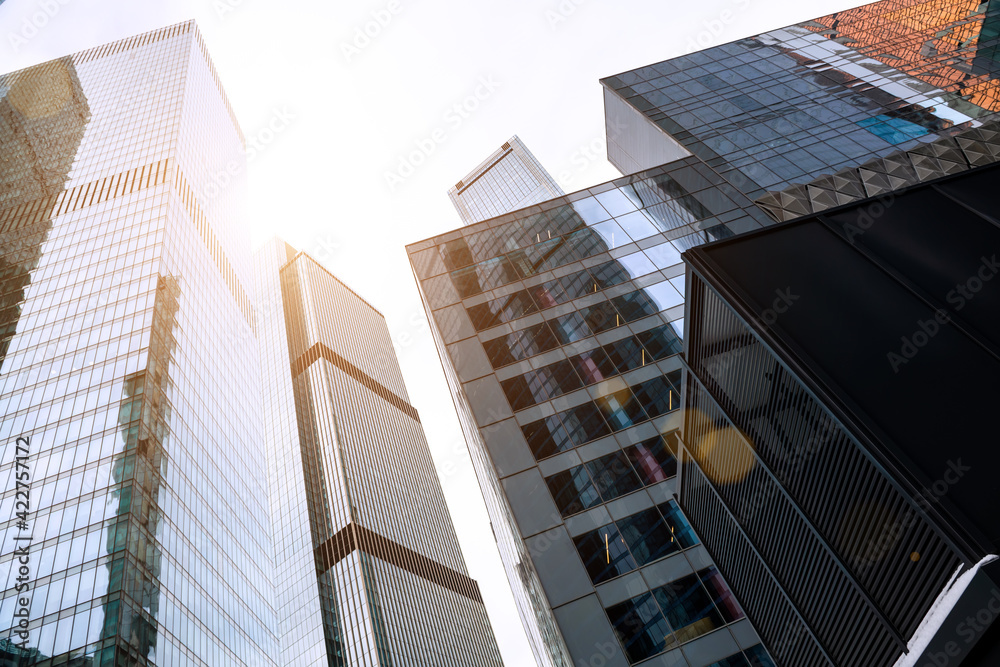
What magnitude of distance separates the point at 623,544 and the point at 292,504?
133m

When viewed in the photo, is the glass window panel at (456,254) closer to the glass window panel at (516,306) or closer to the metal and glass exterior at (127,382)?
the glass window panel at (516,306)

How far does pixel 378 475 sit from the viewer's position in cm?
15038

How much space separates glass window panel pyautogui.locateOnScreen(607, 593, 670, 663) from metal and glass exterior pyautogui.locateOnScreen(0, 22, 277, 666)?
147ft

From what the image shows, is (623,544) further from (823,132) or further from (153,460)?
(153,460)

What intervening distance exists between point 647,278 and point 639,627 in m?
15.5

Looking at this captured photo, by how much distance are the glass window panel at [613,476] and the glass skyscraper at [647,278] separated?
80 mm

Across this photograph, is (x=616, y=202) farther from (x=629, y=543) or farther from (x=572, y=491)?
(x=629, y=543)

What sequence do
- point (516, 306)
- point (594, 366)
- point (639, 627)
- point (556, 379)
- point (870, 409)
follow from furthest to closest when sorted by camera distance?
1. point (516, 306)
2. point (594, 366)
3. point (556, 379)
4. point (639, 627)
5. point (870, 409)

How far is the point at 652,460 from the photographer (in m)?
24.1

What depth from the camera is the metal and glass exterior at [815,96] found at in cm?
3791

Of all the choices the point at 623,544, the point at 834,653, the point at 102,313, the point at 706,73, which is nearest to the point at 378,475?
the point at 102,313

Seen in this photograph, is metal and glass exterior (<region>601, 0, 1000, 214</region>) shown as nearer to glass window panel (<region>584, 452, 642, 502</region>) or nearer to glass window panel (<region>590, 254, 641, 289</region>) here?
glass window panel (<region>590, 254, 641, 289</region>)

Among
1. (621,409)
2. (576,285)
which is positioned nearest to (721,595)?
(621,409)

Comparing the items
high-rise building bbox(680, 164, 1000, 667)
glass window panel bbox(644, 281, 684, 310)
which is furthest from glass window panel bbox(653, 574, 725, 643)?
glass window panel bbox(644, 281, 684, 310)
